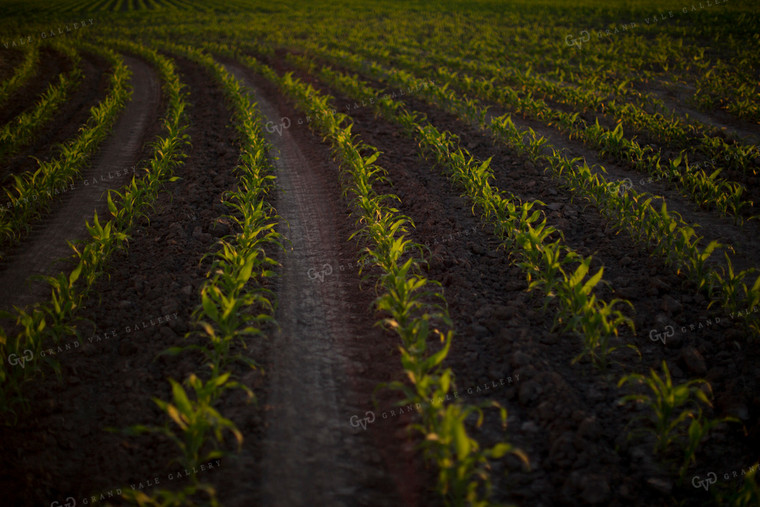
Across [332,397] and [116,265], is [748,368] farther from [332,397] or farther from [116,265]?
[116,265]

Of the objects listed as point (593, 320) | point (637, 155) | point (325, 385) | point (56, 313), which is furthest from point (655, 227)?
point (56, 313)

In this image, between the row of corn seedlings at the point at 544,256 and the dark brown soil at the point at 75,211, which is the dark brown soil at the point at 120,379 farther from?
the row of corn seedlings at the point at 544,256

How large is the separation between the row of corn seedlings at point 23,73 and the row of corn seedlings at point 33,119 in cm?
99

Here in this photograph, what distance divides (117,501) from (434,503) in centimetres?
223

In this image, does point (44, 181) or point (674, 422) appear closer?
point (674, 422)

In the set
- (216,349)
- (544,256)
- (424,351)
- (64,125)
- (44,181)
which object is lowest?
(424,351)

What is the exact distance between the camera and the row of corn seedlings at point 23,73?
1366 centimetres

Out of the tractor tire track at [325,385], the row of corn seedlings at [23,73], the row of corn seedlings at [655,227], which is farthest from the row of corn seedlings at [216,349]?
the row of corn seedlings at [23,73]

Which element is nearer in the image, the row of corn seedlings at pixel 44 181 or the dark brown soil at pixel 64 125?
the row of corn seedlings at pixel 44 181

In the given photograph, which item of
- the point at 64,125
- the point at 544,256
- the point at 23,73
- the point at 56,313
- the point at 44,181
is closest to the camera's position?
the point at 56,313

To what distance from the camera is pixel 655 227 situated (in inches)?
234

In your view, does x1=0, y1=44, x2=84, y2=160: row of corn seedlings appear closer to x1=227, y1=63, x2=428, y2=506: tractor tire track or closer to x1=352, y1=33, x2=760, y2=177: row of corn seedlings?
x1=227, y1=63, x2=428, y2=506: tractor tire track

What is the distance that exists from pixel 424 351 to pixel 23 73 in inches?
794

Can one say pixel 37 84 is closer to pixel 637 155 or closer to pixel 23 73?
pixel 23 73
